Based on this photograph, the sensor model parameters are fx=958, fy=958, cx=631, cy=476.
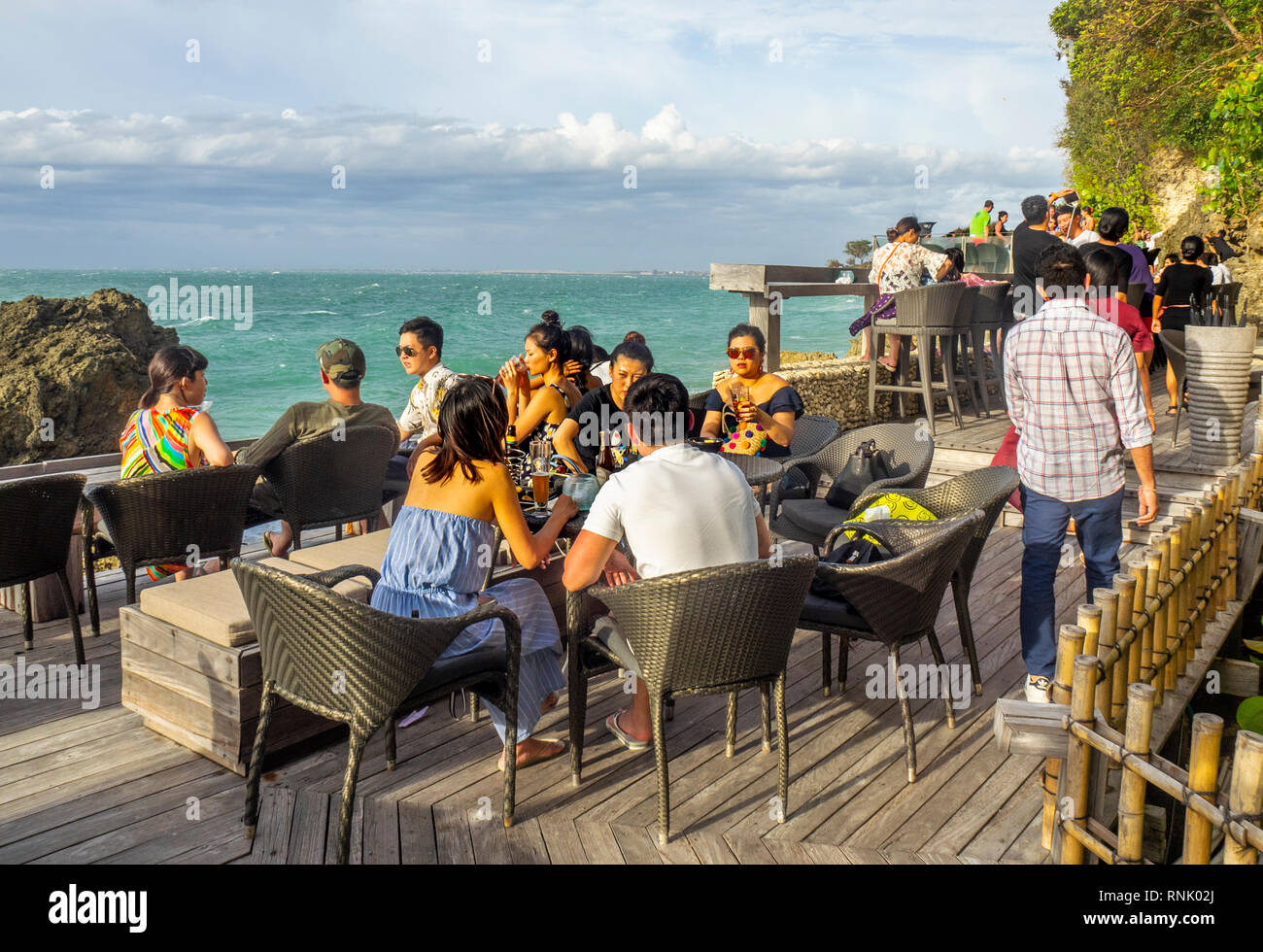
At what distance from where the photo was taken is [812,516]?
14.0ft

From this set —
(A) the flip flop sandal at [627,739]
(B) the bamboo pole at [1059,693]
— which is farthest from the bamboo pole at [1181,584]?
(A) the flip flop sandal at [627,739]

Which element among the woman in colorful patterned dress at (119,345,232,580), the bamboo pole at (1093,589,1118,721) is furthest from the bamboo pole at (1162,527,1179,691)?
the woman in colorful patterned dress at (119,345,232,580)

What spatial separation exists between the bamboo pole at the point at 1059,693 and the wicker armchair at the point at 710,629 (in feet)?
2.20

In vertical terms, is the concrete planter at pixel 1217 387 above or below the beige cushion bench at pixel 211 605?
above

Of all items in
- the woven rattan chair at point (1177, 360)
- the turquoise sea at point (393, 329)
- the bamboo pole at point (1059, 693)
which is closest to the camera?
the bamboo pole at point (1059, 693)

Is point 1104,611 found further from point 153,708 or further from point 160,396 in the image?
point 160,396

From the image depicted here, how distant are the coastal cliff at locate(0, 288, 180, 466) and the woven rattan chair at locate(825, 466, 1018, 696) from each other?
10741 millimetres

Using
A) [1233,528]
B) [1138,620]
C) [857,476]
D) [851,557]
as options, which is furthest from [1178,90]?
[851,557]

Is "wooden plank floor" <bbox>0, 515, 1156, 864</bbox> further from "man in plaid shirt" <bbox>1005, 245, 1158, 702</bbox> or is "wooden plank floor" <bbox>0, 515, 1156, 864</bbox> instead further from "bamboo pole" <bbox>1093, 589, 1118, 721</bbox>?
"man in plaid shirt" <bbox>1005, 245, 1158, 702</bbox>

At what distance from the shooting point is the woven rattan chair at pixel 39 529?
3.54 meters

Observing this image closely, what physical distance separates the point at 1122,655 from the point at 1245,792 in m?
0.87

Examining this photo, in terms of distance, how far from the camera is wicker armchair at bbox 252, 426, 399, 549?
4.29m

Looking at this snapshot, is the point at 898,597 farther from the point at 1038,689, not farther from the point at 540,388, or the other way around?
the point at 540,388

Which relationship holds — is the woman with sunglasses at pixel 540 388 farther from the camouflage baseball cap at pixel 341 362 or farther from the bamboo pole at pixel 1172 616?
the bamboo pole at pixel 1172 616
